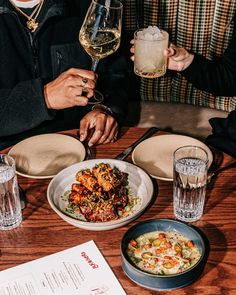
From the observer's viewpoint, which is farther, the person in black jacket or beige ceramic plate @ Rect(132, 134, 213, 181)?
the person in black jacket

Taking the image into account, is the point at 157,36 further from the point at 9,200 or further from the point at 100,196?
the point at 9,200

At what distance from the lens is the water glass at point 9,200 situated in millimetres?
1333

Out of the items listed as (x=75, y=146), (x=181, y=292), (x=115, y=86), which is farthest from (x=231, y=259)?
(x=115, y=86)

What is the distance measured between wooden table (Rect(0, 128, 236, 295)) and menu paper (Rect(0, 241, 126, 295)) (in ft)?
0.08

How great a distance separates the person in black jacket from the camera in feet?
5.85

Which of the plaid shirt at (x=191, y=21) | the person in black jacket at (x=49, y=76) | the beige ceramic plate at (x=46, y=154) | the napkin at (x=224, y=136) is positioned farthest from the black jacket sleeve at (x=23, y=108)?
the plaid shirt at (x=191, y=21)

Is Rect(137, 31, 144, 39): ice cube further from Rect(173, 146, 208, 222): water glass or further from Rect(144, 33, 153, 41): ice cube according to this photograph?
Rect(173, 146, 208, 222): water glass

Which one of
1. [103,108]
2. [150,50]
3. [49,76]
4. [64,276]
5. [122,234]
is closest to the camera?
[64,276]

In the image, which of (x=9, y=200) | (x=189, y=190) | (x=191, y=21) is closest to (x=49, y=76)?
(x=191, y=21)

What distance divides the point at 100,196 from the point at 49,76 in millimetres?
1016

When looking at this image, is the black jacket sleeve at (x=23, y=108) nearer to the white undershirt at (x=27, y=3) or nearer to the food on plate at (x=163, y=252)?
the white undershirt at (x=27, y=3)

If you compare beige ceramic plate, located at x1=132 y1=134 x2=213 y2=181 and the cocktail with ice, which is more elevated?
the cocktail with ice

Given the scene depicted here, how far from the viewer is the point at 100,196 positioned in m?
1.35

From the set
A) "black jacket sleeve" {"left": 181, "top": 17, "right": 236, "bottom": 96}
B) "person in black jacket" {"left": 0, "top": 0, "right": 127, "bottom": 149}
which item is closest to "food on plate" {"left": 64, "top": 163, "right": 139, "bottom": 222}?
"person in black jacket" {"left": 0, "top": 0, "right": 127, "bottom": 149}
